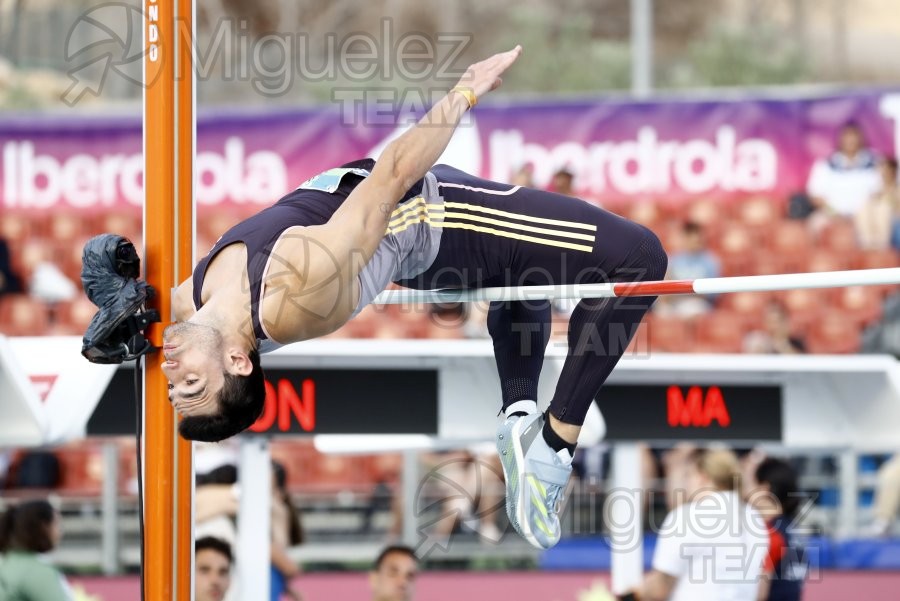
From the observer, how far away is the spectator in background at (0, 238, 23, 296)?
420 inches

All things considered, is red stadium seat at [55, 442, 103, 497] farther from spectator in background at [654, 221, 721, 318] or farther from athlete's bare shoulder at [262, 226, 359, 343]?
athlete's bare shoulder at [262, 226, 359, 343]

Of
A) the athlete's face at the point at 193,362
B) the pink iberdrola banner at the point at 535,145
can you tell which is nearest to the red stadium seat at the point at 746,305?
the pink iberdrola banner at the point at 535,145

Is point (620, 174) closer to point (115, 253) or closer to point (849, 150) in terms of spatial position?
point (849, 150)

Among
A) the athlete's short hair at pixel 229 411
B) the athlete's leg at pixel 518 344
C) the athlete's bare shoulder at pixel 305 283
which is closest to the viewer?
the athlete's bare shoulder at pixel 305 283

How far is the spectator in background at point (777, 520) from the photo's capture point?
5.71 meters

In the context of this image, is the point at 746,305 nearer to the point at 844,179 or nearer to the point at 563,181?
the point at 844,179

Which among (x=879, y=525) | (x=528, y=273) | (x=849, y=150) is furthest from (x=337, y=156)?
(x=528, y=273)


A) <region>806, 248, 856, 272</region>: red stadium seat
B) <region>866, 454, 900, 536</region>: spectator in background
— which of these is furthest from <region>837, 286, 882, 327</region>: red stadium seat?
<region>866, 454, 900, 536</region>: spectator in background

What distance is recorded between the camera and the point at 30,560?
5328 millimetres

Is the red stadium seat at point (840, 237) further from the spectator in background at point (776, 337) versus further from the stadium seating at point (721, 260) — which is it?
the spectator in background at point (776, 337)

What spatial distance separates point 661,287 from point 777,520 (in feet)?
8.60

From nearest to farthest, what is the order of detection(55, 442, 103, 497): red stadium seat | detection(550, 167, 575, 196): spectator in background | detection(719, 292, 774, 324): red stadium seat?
detection(550, 167, 575, 196): spectator in background
detection(55, 442, 103, 497): red stadium seat
detection(719, 292, 774, 324): red stadium seat

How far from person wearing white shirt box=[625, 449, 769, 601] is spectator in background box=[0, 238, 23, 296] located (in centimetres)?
688

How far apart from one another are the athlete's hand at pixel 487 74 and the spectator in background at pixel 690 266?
22.5 feet
